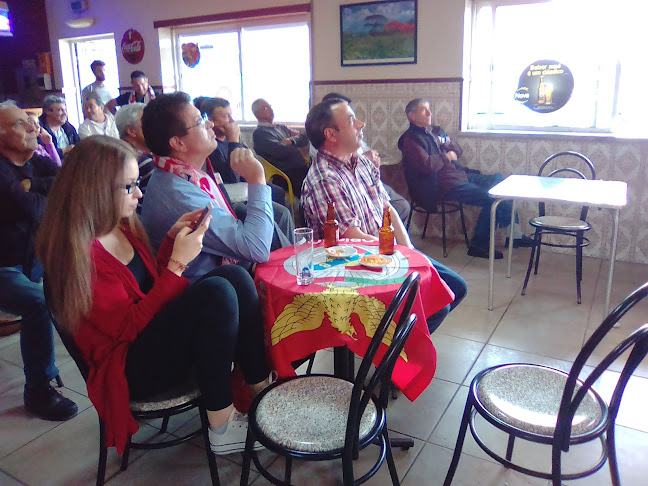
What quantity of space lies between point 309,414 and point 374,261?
0.56 metres

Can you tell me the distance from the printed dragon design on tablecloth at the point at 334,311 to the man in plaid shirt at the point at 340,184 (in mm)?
657

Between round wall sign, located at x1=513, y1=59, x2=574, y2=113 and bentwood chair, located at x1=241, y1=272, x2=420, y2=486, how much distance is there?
3350mm

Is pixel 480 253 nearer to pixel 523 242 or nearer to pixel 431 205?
pixel 523 242

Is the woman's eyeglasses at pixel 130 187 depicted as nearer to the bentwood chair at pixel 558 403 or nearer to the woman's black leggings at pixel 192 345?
the woman's black leggings at pixel 192 345

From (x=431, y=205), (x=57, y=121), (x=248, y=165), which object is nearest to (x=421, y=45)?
(x=431, y=205)

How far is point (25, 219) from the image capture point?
7.63 feet

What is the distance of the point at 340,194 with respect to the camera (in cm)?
224

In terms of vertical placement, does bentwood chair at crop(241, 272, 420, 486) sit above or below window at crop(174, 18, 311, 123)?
below

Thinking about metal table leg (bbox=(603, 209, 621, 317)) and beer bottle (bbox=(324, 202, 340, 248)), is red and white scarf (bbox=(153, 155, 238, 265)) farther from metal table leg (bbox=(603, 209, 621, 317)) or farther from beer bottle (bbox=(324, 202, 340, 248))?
metal table leg (bbox=(603, 209, 621, 317))

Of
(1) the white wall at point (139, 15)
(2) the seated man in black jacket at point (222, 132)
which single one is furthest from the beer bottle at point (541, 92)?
(1) the white wall at point (139, 15)

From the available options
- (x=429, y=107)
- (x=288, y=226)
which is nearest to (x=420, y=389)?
(x=288, y=226)

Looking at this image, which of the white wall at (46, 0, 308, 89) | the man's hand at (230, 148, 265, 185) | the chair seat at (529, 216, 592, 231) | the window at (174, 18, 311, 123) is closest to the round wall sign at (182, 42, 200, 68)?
the window at (174, 18, 311, 123)

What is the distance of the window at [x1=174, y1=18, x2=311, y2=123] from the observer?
17.6 ft

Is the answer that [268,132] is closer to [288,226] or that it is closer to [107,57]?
[288,226]
